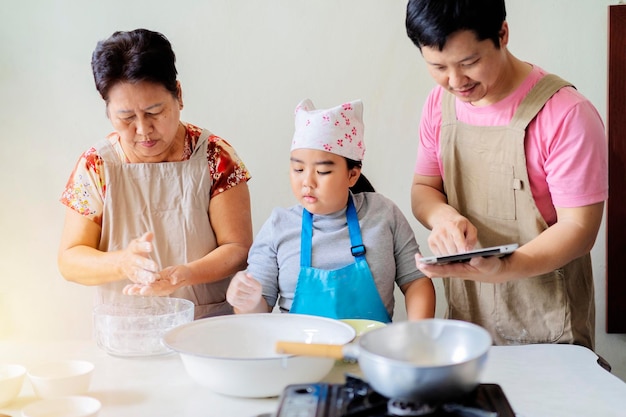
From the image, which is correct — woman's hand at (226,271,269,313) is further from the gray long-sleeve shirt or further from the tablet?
the tablet

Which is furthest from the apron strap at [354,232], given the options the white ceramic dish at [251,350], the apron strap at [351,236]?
the white ceramic dish at [251,350]

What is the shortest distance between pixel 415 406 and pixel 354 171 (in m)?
1.09

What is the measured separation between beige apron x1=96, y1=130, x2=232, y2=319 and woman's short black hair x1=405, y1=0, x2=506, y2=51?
2.49 ft

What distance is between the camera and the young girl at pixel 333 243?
1832 millimetres

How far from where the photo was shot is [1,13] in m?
2.68

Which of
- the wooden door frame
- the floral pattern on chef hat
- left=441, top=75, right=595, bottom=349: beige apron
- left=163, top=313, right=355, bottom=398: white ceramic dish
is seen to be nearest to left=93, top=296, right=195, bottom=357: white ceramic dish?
left=163, top=313, right=355, bottom=398: white ceramic dish

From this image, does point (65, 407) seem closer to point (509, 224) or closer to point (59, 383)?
Result: point (59, 383)

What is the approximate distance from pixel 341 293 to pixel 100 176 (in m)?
0.77

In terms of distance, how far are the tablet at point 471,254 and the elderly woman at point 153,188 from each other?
2.33 feet

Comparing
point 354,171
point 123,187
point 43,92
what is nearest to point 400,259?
point 354,171

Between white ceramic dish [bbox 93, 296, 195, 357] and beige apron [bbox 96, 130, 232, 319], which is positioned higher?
beige apron [bbox 96, 130, 232, 319]

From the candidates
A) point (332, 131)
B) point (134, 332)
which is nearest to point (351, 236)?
point (332, 131)

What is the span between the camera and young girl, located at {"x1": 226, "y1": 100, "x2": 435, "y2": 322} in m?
1.83

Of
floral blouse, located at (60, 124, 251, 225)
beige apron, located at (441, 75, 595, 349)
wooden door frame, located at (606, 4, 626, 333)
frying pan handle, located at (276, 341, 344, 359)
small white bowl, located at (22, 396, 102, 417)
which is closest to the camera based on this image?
→ frying pan handle, located at (276, 341, 344, 359)
